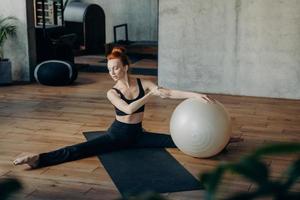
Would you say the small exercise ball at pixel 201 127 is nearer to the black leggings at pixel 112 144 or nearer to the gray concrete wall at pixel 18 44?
the black leggings at pixel 112 144

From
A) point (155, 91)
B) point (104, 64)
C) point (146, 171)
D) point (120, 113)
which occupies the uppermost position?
point (155, 91)

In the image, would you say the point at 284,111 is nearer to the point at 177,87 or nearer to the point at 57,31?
the point at 177,87

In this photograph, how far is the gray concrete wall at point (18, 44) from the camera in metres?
6.55

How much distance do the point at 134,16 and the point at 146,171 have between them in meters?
6.79

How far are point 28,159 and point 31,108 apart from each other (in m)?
1.92

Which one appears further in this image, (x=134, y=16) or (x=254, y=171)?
(x=134, y=16)

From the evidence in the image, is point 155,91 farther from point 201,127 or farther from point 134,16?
point 134,16

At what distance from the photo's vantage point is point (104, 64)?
8.33 metres

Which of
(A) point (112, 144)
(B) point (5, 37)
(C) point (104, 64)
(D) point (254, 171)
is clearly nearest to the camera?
(D) point (254, 171)

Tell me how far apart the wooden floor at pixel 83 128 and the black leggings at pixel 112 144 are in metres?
0.06

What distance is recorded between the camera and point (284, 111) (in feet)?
17.3

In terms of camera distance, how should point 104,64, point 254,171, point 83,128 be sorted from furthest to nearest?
point 104,64
point 83,128
point 254,171

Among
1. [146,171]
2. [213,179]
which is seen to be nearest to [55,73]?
[146,171]

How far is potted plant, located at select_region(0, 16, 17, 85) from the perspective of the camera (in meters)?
6.41
